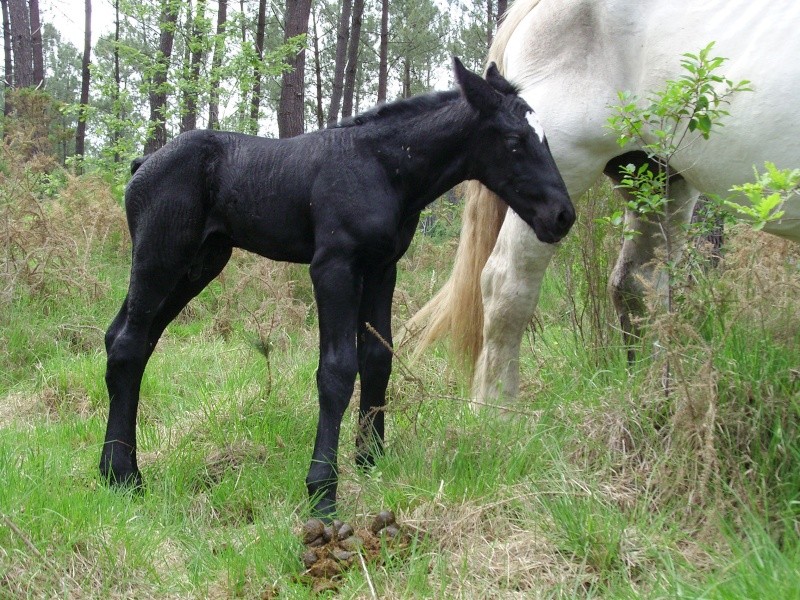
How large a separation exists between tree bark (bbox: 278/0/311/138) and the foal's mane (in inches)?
318

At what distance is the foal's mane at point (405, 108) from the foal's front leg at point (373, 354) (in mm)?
599

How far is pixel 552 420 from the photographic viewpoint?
334 centimetres

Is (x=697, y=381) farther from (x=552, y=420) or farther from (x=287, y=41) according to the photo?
(x=287, y=41)

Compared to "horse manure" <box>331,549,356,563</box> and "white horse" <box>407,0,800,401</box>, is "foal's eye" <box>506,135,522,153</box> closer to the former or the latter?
"white horse" <box>407,0,800,401</box>

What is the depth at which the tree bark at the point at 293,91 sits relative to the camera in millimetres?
11156

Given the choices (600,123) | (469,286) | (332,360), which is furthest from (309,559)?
(600,123)

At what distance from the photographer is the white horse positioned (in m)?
3.35

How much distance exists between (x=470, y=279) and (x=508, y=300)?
1.38ft

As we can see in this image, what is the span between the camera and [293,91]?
38.1 feet

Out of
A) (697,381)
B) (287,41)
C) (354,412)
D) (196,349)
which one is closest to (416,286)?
(196,349)

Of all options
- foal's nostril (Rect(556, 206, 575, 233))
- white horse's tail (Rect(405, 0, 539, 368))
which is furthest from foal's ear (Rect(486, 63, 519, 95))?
white horse's tail (Rect(405, 0, 539, 368))

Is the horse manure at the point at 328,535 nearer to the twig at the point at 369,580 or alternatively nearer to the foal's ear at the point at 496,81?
the twig at the point at 369,580

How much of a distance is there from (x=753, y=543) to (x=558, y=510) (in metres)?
0.60

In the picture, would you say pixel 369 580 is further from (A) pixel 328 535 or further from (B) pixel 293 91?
(B) pixel 293 91
